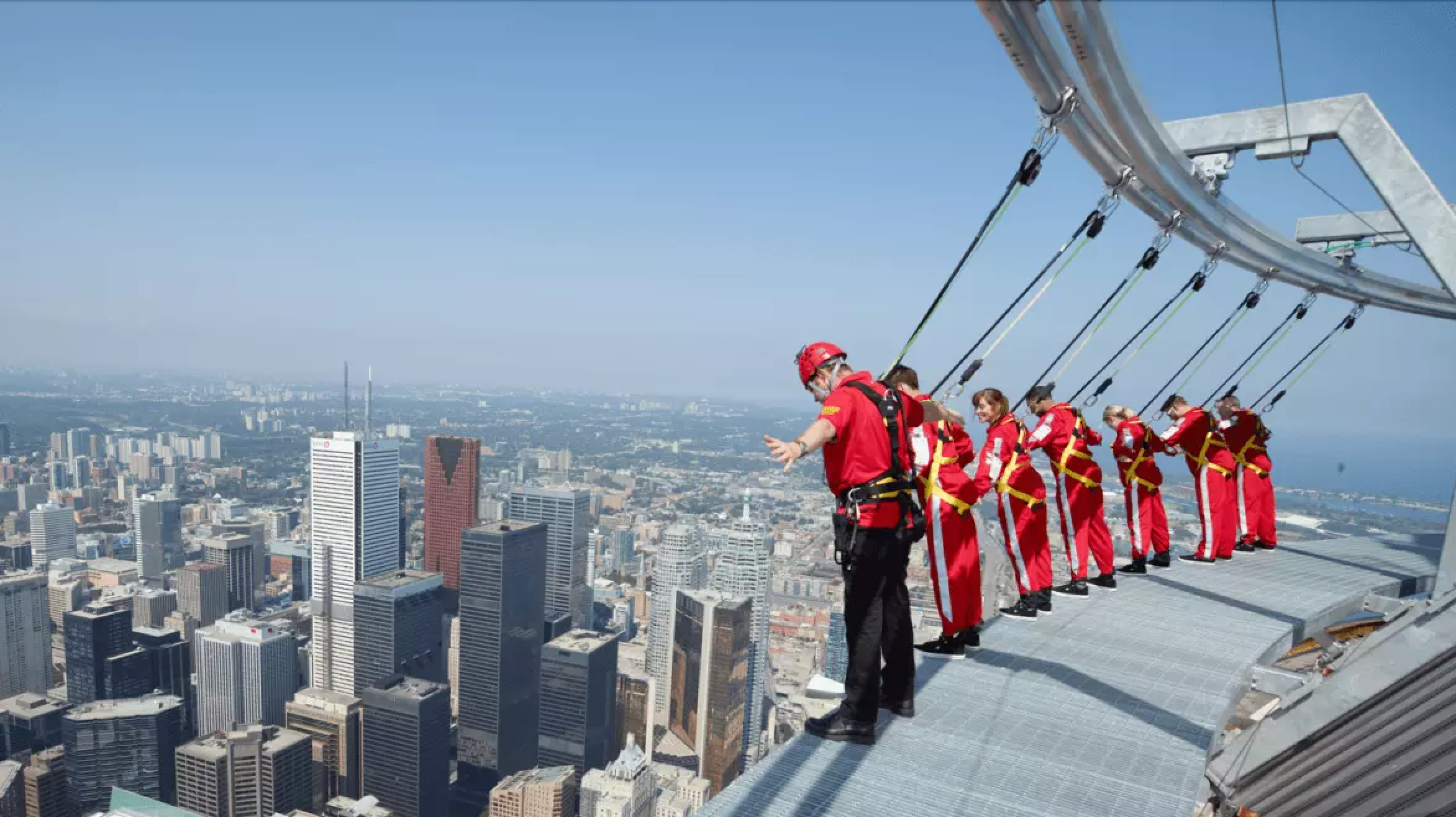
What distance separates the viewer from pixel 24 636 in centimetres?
3875

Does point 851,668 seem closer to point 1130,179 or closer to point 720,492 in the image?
point 1130,179

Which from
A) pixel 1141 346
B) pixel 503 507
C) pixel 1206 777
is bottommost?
pixel 503 507

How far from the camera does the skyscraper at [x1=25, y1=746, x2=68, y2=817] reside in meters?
28.5

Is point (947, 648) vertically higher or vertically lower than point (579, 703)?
higher

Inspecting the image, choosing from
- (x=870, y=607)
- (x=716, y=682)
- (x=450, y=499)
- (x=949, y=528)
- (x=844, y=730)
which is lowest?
(x=716, y=682)

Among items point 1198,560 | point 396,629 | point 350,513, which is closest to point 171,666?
point 396,629

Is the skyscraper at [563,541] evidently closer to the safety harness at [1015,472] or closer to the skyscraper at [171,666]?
the skyscraper at [171,666]

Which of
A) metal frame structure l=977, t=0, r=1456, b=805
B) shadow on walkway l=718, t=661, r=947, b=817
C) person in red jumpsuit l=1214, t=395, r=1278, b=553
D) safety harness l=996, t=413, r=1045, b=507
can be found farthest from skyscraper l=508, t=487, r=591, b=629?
shadow on walkway l=718, t=661, r=947, b=817

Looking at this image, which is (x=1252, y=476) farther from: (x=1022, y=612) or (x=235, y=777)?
(x=235, y=777)

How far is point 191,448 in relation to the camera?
235 ft

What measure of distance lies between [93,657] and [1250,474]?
153 feet

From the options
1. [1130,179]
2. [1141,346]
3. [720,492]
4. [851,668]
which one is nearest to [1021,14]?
[1130,179]

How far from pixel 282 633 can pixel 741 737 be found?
2419 cm

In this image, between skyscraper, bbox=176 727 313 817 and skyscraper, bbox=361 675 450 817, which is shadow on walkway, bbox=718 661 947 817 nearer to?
skyscraper, bbox=176 727 313 817
